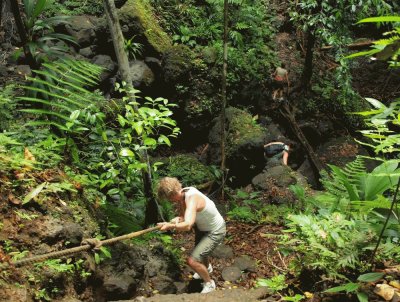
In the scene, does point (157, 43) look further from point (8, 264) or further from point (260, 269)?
point (8, 264)

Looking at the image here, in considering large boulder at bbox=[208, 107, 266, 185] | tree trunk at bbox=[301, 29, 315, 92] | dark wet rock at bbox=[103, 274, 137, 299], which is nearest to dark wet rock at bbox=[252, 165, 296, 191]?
large boulder at bbox=[208, 107, 266, 185]

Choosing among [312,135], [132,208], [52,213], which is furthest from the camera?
[312,135]

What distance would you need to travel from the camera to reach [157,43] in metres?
9.27

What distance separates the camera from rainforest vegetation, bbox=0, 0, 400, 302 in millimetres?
2682

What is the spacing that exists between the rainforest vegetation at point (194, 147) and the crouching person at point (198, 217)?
1.54ft

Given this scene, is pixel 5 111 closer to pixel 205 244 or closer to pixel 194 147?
pixel 205 244

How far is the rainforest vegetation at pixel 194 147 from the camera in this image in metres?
2.68

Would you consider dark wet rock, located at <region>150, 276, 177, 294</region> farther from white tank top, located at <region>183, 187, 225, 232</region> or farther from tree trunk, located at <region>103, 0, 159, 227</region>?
tree trunk, located at <region>103, 0, 159, 227</region>

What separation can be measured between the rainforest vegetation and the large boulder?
33 mm

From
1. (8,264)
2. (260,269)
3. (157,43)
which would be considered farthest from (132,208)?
(157,43)

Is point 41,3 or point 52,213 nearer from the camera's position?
point 52,213

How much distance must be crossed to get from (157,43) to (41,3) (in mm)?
5008

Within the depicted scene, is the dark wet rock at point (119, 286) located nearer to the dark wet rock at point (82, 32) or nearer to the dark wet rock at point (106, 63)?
the dark wet rock at point (106, 63)

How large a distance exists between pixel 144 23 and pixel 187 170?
3.81 metres
